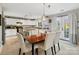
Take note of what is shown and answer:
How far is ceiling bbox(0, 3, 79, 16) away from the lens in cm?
184

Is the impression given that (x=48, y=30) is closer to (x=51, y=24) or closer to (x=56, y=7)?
(x=51, y=24)

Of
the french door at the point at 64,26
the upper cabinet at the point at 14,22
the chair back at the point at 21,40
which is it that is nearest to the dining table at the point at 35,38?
the chair back at the point at 21,40

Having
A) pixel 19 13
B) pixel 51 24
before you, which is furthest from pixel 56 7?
pixel 19 13

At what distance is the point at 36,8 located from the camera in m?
1.87

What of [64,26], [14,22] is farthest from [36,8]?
[64,26]

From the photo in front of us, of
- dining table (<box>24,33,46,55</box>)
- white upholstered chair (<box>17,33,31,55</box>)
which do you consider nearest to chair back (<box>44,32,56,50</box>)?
dining table (<box>24,33,46,55</box>)

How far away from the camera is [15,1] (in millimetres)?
1872

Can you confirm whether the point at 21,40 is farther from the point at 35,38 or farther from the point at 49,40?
the point at 49,40

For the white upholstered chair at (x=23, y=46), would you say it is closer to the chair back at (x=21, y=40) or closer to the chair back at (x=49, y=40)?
the chair back at (x=21, y=40)

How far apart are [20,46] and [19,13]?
0.61m

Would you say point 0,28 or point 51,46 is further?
point 51,46

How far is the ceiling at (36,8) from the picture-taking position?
1842mm

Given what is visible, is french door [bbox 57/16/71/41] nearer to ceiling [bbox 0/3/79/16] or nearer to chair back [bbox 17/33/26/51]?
ceiling [bbox 0/3/79/16]

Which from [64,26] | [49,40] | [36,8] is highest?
[36,8]
